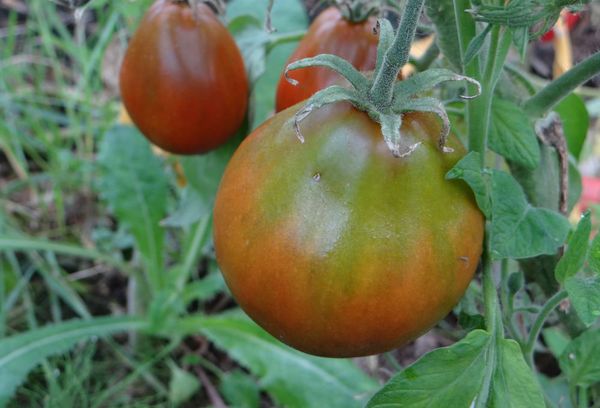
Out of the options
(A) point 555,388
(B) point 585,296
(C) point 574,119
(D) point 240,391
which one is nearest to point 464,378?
(B) point 585,296

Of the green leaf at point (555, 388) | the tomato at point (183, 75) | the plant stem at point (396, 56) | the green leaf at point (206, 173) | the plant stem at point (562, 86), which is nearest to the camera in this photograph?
the plant stem at point (396, 56)

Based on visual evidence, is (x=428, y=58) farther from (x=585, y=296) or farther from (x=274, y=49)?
(x=274, y=49)

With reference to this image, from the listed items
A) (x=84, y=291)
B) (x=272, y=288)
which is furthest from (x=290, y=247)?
(x=84, y=291)

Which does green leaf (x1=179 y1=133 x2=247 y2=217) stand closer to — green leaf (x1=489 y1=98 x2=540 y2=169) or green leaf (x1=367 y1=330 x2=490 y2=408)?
green leaf (x1=489 y1=98 x2=540 y2=169)

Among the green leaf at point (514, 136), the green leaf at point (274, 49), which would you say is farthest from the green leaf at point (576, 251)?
the green leaf at point (274, 49)

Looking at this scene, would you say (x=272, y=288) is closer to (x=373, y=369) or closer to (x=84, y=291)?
(x=373, y=369)

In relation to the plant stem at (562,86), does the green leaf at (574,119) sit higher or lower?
lower

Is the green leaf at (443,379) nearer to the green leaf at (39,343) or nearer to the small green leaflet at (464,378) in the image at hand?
the small green leaflet at (464,378)
